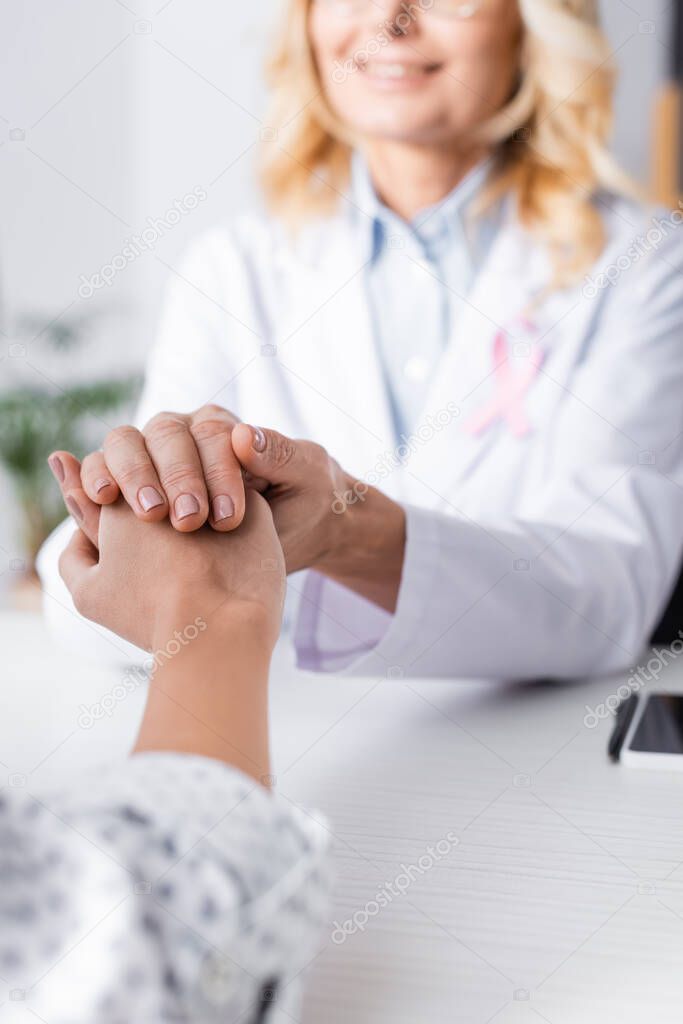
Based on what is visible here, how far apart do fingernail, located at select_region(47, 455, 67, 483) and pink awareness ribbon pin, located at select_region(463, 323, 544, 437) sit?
0.62 metres

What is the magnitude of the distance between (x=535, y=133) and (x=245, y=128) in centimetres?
222

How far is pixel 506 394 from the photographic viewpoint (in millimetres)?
1354

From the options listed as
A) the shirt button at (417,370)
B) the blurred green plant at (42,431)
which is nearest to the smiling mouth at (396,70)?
the shirt button at (417,370)

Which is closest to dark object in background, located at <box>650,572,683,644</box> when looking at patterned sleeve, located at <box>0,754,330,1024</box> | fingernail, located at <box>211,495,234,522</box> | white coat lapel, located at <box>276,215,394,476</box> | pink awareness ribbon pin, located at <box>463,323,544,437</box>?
pink awareness ribbon pin, located at <box>463,323,544,437</box>

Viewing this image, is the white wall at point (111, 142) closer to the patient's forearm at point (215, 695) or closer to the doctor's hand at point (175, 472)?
the doctor's hand at point (175, 472)

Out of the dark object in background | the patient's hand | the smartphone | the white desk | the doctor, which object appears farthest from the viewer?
the dark object in background

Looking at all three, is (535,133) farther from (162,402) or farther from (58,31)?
(58,31)

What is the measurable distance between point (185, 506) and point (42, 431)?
241 cm

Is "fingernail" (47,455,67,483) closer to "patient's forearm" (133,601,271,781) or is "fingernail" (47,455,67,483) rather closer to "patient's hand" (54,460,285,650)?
"patient's hand" (54,460,285,650)

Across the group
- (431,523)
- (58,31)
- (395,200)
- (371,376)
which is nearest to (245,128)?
(58,31)

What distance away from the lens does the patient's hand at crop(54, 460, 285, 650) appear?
0.65 metres

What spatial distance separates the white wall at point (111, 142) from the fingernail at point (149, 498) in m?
2.63

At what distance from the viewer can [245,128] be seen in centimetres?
352

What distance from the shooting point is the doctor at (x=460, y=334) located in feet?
3.26
